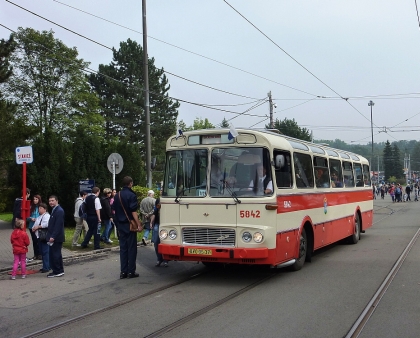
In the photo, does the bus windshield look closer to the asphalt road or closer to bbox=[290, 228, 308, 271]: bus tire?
the asphalt road

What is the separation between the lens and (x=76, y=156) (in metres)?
22.9

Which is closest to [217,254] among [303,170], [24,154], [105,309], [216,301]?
[216,301]

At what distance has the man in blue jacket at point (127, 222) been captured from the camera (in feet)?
34.3

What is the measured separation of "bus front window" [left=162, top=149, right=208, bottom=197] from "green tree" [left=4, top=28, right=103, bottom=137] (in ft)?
114

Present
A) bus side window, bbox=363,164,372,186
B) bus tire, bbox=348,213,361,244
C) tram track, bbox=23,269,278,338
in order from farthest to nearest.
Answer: bus side window, bbox=363,164,372,186, bus tire, bbox=348,213,361,244, tram track, bbox=23,269,278,338

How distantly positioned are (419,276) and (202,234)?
4240 millimetres

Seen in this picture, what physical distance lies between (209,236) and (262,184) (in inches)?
53.3

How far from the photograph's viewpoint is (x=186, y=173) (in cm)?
1038

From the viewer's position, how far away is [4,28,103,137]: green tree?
143 feet

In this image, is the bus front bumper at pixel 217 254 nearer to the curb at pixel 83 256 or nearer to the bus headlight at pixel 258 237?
the bus headlight at pixel 258 237

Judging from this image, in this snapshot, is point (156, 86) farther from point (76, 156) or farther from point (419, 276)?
point (419, 276)

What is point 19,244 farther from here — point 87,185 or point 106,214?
point 87,185

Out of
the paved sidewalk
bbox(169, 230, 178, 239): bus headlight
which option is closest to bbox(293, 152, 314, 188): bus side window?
bbox(169, 230, 178, 239): bus headlight

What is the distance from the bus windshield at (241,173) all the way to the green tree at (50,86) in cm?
3569
